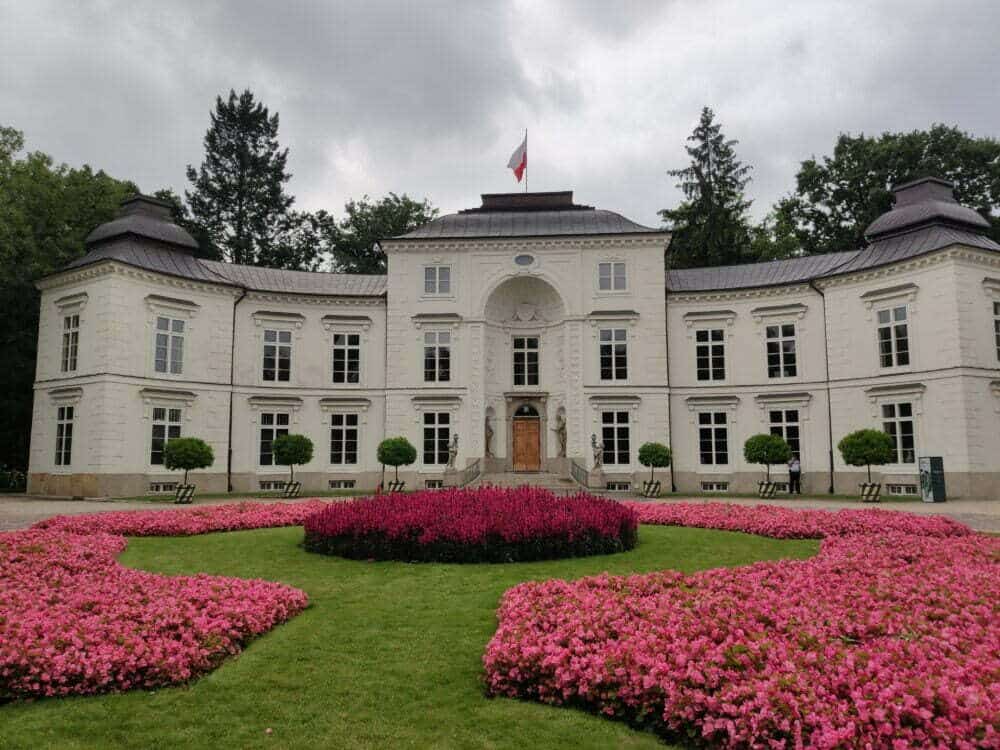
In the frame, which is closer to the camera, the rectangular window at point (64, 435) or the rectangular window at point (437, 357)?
the rectangular window at point (64, 435)

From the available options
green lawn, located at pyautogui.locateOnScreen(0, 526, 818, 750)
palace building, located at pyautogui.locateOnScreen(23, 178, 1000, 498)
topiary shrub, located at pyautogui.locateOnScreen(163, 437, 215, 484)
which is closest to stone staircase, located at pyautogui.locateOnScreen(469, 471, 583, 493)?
palace building, located at pyautogui.locateOnScreen(23, 178, 1000, 498)

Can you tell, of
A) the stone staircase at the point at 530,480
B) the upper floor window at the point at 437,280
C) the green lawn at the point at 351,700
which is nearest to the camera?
the green lawn at the point at 351,700

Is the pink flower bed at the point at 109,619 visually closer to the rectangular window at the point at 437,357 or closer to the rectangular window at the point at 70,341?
the rectangular window at the point at 70,341

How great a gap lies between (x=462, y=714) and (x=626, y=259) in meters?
29.2

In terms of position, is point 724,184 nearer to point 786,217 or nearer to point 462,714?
point 786,217

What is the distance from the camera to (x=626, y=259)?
107 feet

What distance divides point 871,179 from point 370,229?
1328 inches

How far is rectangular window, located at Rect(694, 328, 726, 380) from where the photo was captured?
3275 centimetres

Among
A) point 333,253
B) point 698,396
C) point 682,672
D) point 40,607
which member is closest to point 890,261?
point 698,396

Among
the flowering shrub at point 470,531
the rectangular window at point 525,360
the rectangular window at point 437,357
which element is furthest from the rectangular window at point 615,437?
the flowering shrub at point 470,531

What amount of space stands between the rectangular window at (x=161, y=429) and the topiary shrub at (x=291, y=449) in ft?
13.4

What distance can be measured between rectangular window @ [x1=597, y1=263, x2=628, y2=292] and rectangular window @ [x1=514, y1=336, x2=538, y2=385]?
4.26 meters

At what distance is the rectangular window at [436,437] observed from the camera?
3203 cm

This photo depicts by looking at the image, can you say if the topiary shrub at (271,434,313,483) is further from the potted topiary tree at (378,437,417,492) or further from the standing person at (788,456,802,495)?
the standing person at (788,456,802,495)
